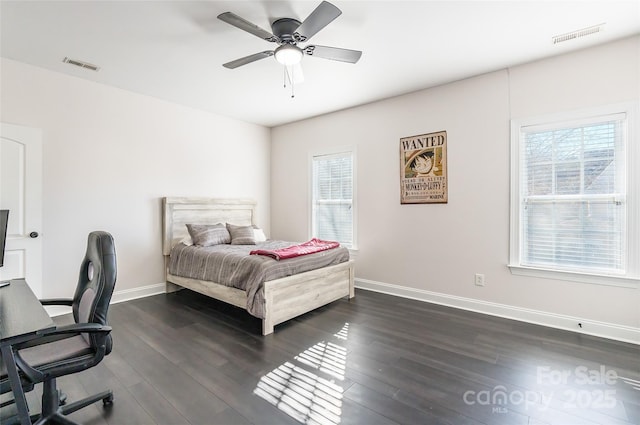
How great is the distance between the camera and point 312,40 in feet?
9.25

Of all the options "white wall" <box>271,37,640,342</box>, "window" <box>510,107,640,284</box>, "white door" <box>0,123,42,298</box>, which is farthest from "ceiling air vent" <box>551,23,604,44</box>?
"white door" <box>0,123,42,298</box>

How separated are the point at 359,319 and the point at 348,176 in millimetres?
2257

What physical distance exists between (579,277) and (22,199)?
5637mm

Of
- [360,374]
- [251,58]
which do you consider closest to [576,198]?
[360,374]

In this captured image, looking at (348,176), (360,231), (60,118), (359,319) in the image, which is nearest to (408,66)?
(348,176)

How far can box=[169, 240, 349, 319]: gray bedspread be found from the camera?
2.98 meters

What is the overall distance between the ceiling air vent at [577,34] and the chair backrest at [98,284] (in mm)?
3839

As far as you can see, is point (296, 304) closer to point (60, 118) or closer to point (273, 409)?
point (273, 409)

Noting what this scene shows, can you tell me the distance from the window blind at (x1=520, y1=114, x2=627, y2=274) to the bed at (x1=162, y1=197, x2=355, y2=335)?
2.12 metres

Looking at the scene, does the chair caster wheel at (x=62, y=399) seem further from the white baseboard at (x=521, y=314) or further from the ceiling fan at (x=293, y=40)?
the white baseboard at (x=521, y=314)

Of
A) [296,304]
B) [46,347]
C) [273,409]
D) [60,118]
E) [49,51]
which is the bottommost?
[273,409]

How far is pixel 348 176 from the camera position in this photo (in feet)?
15.6

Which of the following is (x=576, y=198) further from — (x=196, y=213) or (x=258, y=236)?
(x=196, y=213)

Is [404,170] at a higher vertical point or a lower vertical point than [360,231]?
higher
